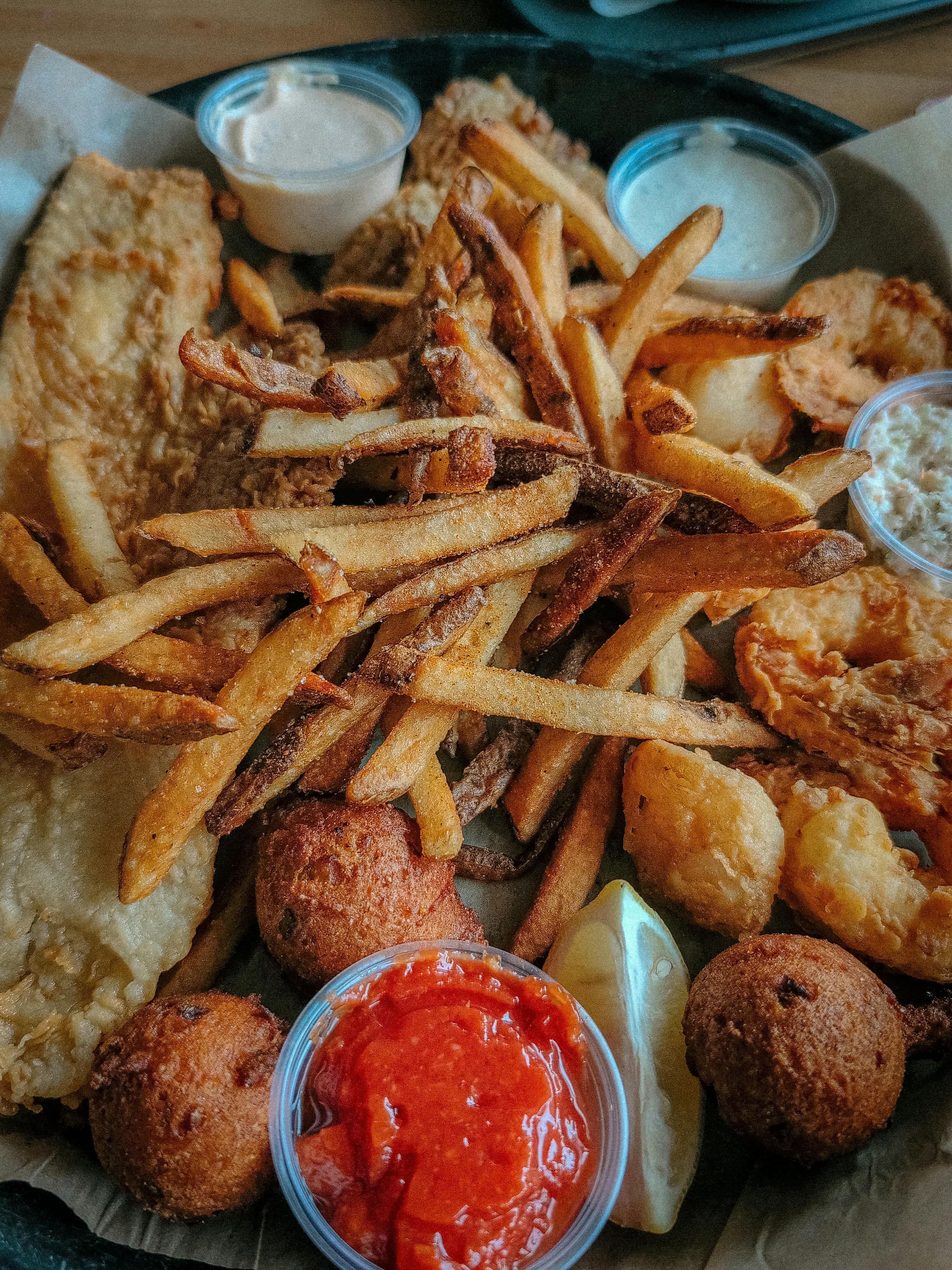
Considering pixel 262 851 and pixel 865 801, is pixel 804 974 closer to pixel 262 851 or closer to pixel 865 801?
pixel 865 801

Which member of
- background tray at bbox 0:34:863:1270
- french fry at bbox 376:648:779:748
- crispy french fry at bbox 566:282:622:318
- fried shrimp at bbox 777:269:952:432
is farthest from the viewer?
background tray at bbox 0:34:863:1270

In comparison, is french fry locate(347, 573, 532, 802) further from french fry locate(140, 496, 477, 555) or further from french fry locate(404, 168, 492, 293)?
french fry locate(404, 168, 492, 293)

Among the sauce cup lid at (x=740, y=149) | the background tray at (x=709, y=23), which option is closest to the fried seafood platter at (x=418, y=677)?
the sauce cup lid at (x=740, y=149)

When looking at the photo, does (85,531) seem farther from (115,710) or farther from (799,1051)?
(799,1051)

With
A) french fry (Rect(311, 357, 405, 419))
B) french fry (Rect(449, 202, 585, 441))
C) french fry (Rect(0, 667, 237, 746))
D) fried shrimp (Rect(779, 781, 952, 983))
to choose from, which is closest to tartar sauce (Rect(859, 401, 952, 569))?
fried shrimp (Rect(779, 781, 952, 983))

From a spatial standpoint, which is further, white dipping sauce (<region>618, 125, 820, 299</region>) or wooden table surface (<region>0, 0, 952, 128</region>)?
wooden table surface (<region>0, 0, 952, 128</region>)
